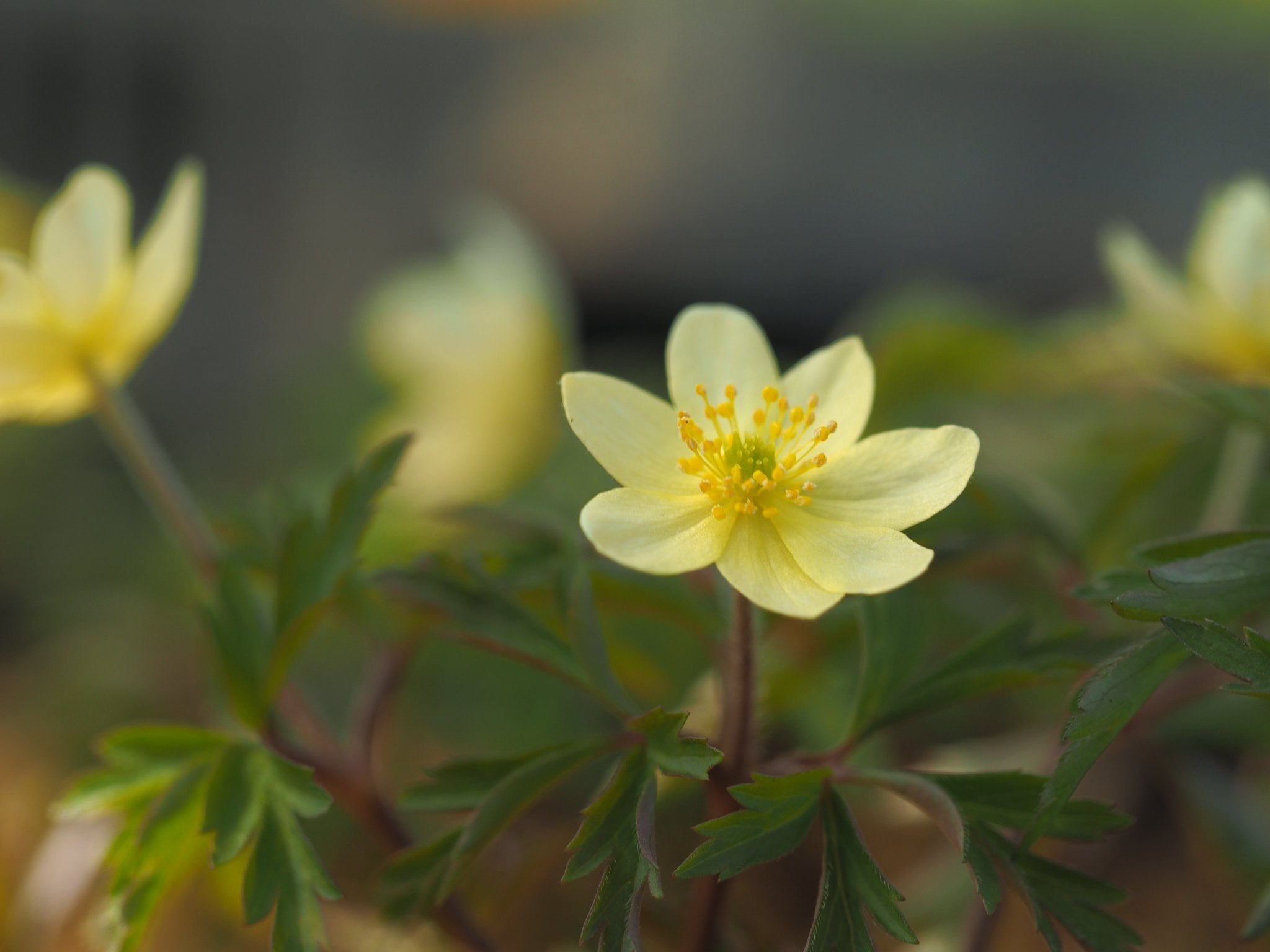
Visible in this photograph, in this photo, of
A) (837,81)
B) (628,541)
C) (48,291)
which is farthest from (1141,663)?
(837,81)

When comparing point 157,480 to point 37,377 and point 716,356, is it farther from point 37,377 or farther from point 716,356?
point 716,356

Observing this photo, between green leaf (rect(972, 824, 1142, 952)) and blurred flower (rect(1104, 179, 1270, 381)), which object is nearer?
green leaf (rect(972, 824, 1142, 952))

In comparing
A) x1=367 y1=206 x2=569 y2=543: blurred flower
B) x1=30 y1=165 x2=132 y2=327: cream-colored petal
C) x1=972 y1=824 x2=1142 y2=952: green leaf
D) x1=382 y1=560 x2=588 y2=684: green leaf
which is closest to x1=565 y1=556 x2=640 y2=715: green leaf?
x1=382 y1=560 x2=588 y2=684: green leaf

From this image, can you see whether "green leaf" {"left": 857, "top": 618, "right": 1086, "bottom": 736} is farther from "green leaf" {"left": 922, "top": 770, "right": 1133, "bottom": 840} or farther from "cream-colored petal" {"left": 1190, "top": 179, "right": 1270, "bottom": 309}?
"cream-colored petal" {"left": 1190, "top": 179, "right": 1270, "bottom": 309}

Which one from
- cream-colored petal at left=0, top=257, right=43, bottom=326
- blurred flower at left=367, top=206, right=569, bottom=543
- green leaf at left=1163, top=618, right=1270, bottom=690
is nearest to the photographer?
green leaf at left=1163, top=618, right=1270, bottom=690

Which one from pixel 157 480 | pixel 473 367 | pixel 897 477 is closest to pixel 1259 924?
pixel 897 477

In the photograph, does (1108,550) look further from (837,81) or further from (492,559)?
(837,81)

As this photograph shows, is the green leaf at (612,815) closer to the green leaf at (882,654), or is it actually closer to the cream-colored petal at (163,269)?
the green leaf at (882,654)
